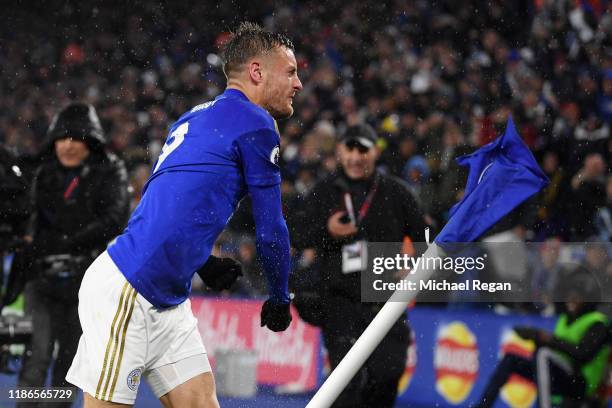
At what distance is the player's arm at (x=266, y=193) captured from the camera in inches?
147

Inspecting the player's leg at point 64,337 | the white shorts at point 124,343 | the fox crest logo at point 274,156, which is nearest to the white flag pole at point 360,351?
the white shorts at point 124,343

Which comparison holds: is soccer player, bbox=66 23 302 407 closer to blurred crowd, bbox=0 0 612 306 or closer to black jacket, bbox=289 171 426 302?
black jacket, bbox=289 171 426 302

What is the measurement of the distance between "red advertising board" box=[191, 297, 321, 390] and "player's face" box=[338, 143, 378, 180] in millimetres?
2736

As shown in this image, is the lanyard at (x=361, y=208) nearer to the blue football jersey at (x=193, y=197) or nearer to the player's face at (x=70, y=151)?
the player's face at (x=70, y=151)

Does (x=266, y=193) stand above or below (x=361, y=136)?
below

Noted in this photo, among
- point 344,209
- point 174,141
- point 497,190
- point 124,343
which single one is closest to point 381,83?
point 344,209

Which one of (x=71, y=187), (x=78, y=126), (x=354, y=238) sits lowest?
(x=354, y=238)

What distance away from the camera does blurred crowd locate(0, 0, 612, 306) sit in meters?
10.1

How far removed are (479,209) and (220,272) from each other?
1.24m

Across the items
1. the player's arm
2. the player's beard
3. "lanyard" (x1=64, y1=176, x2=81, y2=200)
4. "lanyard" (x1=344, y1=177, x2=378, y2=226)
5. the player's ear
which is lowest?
the player's arm

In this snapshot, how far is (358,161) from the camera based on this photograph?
6566 mm

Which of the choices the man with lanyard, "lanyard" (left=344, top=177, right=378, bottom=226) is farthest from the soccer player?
"lanyard" (left=344, top=177, right=378, bottom=226)

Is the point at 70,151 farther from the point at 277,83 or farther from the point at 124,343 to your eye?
the point at 124,343

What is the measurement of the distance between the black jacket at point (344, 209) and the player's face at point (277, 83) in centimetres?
248
